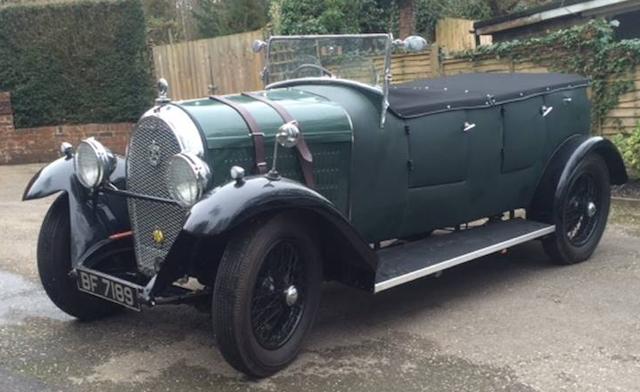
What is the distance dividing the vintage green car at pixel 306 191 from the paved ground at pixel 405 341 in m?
0.25

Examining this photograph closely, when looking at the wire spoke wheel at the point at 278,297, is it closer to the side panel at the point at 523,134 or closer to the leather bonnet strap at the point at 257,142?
the leather bonnet strap at the point at 257,142

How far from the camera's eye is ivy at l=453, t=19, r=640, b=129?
9.00 metres

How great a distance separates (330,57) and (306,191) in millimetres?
1678

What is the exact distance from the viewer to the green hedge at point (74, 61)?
1222 cm


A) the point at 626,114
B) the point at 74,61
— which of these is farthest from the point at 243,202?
the point at 74,61

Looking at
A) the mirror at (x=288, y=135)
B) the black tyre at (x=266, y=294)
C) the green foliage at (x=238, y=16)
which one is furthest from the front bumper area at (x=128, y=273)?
the green foliage at (x=238, y=16)

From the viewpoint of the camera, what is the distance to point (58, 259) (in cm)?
469

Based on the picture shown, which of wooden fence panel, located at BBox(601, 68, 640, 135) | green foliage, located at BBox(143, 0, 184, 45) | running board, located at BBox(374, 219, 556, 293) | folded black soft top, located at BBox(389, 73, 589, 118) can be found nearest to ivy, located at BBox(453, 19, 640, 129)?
wooden fence panel, located at BBox(601, 68, 640, 135)

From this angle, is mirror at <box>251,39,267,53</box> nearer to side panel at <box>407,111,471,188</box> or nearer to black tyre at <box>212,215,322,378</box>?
→ side panel at <box>407,111,471,188</box>

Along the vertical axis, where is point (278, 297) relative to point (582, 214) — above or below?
above

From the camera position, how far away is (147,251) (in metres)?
4.48

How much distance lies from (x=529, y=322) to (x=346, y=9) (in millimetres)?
10377

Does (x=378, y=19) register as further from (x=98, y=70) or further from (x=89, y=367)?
(x=89, y=367)

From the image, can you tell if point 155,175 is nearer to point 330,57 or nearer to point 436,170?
point 330,57
